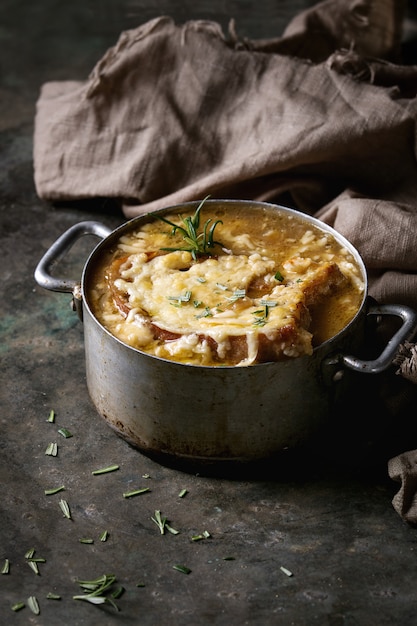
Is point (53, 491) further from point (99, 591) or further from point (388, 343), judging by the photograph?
point (388, 343)

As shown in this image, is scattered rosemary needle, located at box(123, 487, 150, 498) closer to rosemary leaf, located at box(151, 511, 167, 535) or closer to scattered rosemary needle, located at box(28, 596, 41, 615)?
rosemary leaf, located at box(151, 511, 167, 535)

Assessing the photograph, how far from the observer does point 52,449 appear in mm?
2660

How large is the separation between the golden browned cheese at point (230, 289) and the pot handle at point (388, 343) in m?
0.07

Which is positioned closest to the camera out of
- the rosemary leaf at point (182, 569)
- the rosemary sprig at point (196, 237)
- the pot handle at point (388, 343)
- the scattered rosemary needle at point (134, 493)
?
the rosemary leaf at point (182, 569)

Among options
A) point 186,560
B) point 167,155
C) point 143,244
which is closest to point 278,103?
point 167,155

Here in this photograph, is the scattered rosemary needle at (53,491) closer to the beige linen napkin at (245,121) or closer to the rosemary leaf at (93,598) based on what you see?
the rosemary leaf at (93,598)

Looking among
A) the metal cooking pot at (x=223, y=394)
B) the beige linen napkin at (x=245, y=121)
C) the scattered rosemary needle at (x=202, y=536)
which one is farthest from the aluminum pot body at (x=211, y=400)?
the beige linen napkin at (x=245, y=121)

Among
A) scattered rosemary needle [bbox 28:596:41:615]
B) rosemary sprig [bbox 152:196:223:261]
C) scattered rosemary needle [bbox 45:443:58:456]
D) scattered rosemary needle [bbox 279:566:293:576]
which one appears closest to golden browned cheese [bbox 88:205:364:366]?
rosemary sprig [bbox 152:196:223:261]

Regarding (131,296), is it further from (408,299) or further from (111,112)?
(111,112)

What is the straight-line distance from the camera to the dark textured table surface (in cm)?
222

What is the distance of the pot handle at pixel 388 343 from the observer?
241 cm

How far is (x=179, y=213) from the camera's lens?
3.00 metres

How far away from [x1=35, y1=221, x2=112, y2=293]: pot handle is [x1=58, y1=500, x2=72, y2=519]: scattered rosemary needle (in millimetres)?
605

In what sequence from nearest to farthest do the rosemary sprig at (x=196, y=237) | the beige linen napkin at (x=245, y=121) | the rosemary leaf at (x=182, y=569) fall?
the rosemary leaf at (x=182, y=569) < the rosemary sprig at (x=196, y=237) < the beige linen napkin at (x=245, y=121)
